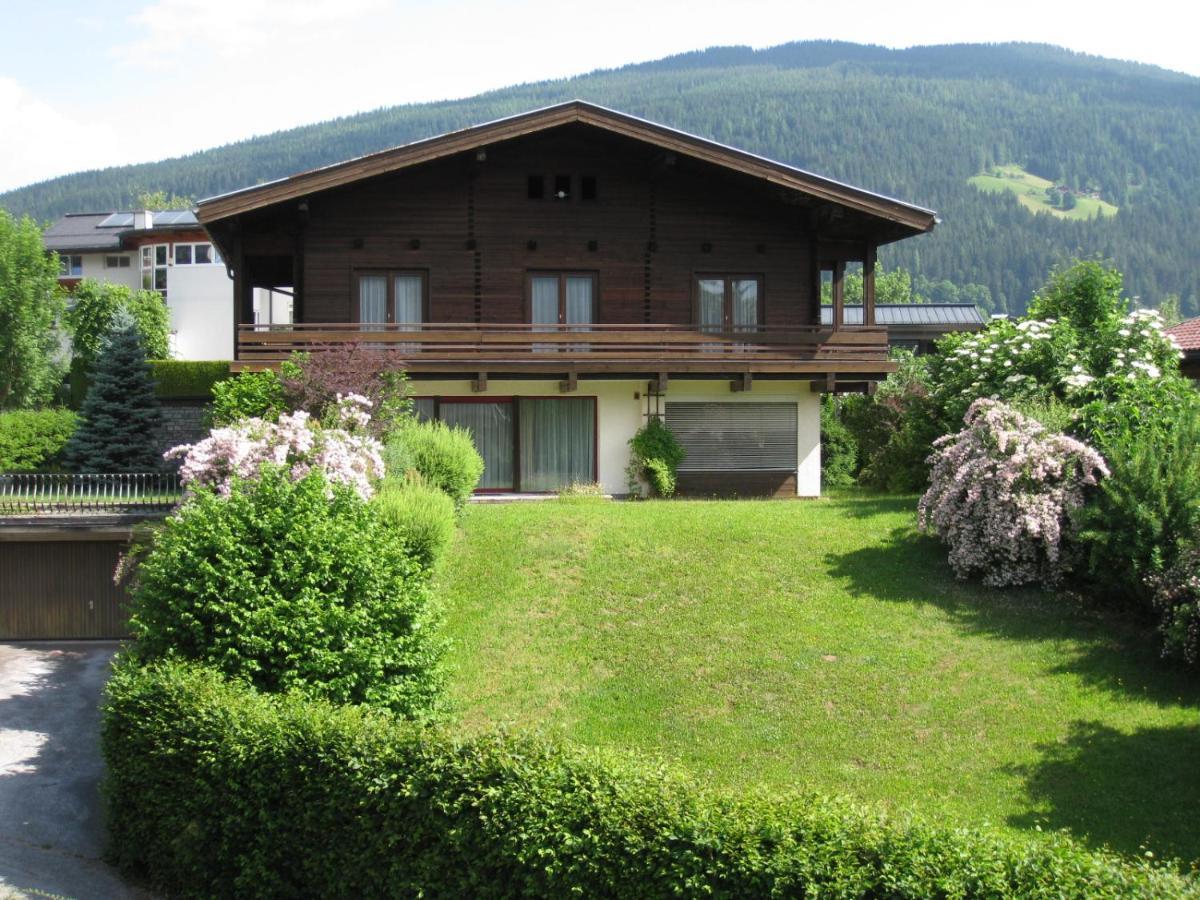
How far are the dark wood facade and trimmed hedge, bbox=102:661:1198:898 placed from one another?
46.7 feet

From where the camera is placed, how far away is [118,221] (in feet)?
216

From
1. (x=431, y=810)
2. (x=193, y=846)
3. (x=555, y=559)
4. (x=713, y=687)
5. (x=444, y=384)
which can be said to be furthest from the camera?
(x=444, y=384)

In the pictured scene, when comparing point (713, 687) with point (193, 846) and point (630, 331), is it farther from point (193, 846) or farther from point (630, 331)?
point (630, 331)

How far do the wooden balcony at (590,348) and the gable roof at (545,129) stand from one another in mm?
2536

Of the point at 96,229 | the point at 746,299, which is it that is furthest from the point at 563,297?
the point at 96,229

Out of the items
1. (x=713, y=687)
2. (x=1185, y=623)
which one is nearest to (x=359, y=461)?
(x=713, y=687)

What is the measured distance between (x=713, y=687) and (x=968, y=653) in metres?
3.27

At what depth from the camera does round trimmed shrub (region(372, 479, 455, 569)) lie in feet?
55.0

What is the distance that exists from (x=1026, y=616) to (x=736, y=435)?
37.0 feet

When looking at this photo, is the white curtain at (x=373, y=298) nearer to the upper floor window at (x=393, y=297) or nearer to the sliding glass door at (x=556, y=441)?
the upper floor window at (x=393, y=297)

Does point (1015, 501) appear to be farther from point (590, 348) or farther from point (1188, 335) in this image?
point (1188, 335)

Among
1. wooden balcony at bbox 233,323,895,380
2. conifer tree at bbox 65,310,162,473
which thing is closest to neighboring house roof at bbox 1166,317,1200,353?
wooden balcony at bbox 233,323,895,380

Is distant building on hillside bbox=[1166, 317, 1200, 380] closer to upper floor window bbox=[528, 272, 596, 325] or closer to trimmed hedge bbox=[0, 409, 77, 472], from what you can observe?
upper floor window bbox=[528, 272, 596, 325]

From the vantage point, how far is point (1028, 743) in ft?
44.2
